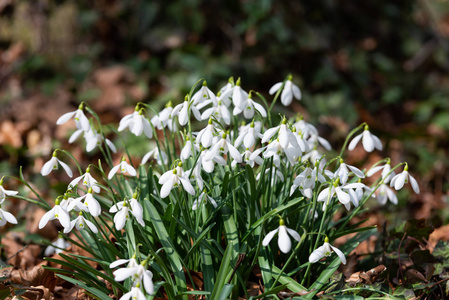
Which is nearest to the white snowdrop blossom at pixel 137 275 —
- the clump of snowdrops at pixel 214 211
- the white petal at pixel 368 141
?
the clump of snowdrops at pixel 214 211


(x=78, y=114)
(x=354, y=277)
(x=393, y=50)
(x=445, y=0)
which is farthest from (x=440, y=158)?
(x=445, y=0)

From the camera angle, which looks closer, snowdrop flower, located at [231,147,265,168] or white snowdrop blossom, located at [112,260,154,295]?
white snowdrop blossom, located at [112,260,154,295]

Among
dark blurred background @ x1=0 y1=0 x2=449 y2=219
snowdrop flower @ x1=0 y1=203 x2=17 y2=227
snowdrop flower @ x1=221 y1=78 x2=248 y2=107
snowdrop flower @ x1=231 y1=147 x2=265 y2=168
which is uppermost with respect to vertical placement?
snowdrop flower @ x1=221 y1=78 x2=248 y2=107

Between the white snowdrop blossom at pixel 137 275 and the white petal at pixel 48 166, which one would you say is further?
the white petal at pixel 48 166

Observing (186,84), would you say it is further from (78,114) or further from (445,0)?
(445,0)

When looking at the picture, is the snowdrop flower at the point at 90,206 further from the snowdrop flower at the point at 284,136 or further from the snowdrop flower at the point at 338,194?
the snowdrop flower at the point at 338,194

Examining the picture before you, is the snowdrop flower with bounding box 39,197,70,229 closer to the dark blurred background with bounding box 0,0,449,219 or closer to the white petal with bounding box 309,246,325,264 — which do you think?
the white petal with bounding box 309,246,325,264

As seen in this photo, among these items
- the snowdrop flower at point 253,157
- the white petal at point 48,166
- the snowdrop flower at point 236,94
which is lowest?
the snowdrop flower at point 253,157

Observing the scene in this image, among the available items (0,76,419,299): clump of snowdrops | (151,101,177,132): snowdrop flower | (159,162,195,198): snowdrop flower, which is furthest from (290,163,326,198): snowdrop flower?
(151,101,177,132): snowdrop flower

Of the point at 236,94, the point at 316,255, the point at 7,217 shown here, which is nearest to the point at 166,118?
the point at 236,94
